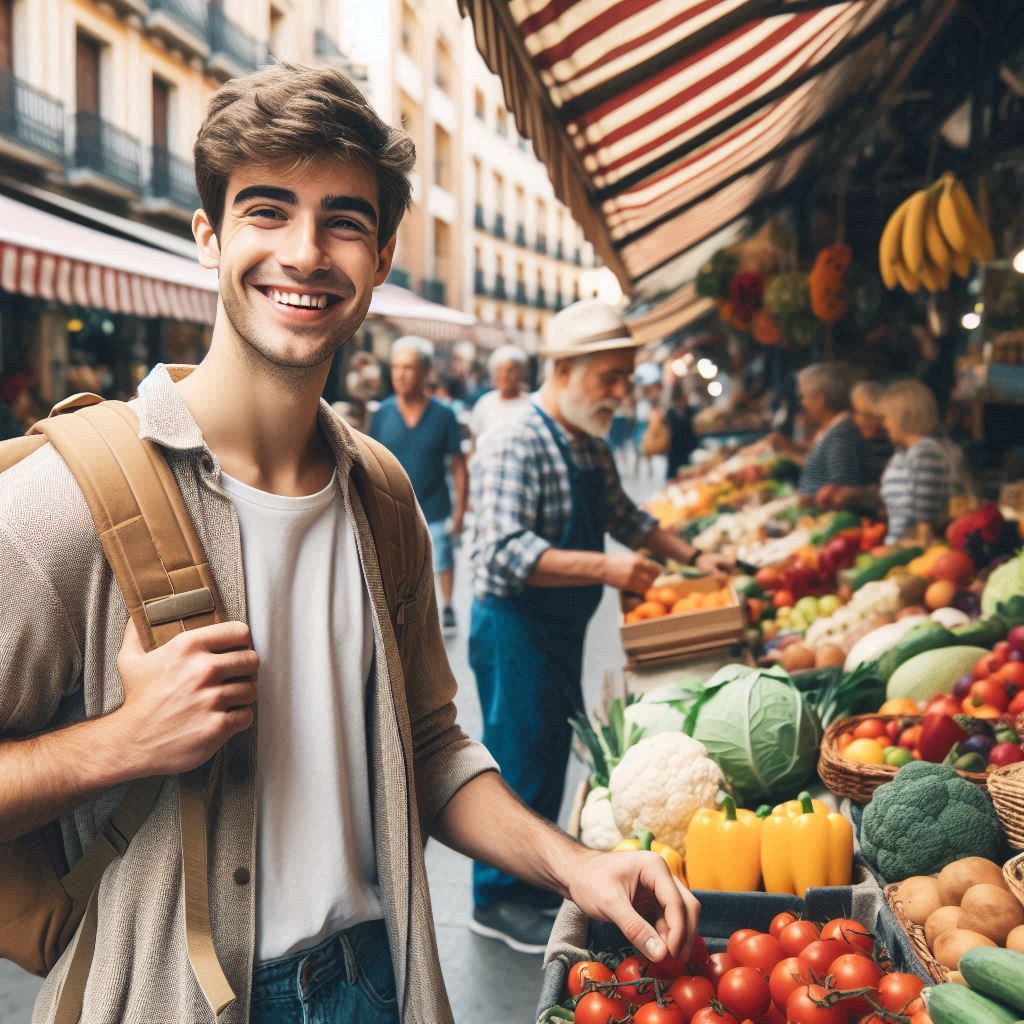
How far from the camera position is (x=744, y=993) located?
185cm

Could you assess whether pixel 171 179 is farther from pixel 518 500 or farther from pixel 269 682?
pixel 269 682

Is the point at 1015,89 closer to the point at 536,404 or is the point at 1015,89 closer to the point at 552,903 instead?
the point at 536,404

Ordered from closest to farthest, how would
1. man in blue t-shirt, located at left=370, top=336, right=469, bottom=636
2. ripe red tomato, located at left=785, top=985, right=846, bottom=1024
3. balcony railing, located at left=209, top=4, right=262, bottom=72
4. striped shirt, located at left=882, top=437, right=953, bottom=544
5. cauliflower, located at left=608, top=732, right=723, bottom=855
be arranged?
ripe red tomato, located at left=785, top=985, right=846, bottom=1024, cauliflower, located at left=608, top=732, right=723, bottom=855, striped shirt, located at left=882, top=437, right=953, bottom=544, man in blue t-shirt, located at left=370, top=336, right=469, bottom=636, balcony railing, located at left=209, top=4, right=262, bottom=72

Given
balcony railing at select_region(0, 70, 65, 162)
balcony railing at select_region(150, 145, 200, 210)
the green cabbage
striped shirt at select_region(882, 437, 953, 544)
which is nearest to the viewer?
the green cabbage

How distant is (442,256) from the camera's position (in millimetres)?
42531

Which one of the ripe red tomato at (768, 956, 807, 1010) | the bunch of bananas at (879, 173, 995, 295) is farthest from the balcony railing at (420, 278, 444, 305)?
the ripe red tomato at (768, 956, 807, 1010)

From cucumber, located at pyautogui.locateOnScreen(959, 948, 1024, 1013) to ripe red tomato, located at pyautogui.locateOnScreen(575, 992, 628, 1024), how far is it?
566mm

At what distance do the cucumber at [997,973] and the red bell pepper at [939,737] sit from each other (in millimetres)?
1306

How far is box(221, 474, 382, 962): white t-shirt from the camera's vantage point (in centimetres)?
148

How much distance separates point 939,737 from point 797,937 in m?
1.19

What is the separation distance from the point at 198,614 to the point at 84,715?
0.19 meters

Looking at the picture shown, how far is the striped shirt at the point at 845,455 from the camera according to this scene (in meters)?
7.91

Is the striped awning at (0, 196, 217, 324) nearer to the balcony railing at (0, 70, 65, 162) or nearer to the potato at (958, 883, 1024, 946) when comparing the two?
the balcony railing at (0, 70, 65, 162)

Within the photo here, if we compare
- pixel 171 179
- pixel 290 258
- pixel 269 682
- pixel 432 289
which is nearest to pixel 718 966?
pixel 269 682
